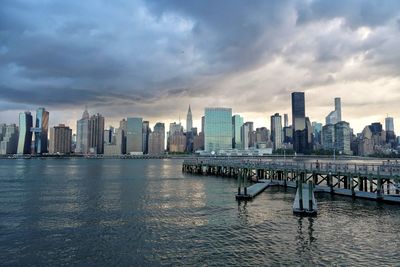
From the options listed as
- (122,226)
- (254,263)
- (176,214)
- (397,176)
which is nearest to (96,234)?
(122,226)

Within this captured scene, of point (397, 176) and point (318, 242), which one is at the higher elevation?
point (397, 176)

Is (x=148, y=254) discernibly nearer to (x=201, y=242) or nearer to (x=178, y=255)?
(x=178, y=255)

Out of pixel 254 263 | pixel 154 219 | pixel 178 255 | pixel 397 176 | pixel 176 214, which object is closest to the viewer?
pixel 254 263

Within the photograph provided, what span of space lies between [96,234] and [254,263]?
57.8 ft

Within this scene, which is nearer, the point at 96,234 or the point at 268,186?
the point at 96,234

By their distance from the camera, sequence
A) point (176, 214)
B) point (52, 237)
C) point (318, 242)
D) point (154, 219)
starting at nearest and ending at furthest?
point (318, 242), point (52, 237), point (154, 219), point (176, 214)

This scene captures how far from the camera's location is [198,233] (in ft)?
116

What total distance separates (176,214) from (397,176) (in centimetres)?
3322

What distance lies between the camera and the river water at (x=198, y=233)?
2766cm

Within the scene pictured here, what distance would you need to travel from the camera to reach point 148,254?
28797 mm

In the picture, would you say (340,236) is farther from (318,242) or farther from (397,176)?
(397,176)

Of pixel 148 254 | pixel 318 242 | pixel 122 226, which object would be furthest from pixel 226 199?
pixel 148 254

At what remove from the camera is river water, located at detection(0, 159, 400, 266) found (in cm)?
2766

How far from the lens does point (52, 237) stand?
34.2 metres
